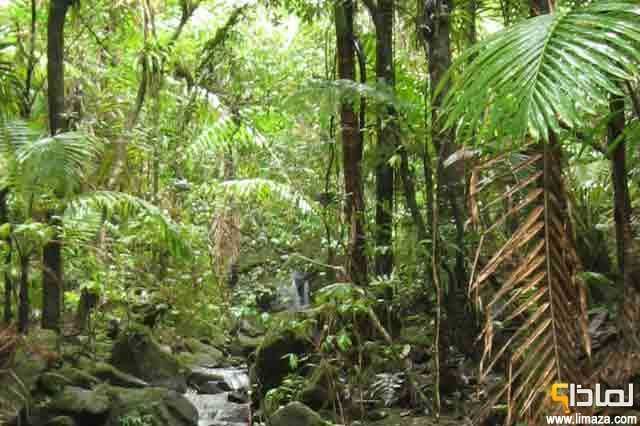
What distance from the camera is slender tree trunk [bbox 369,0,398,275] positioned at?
4.74 meters

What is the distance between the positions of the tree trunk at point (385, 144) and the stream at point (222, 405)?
171 centimetres

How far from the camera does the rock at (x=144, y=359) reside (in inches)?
259

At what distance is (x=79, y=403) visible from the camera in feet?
15.3

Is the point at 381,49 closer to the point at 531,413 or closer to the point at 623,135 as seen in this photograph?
the point at 623,135

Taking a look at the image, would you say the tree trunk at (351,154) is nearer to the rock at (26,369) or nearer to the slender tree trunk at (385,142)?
the slender tree trunk at (385,142)

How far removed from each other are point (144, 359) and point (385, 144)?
354 centimetres

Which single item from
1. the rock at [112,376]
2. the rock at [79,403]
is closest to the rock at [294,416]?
the rock at [79,403]

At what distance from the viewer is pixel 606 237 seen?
421 cm

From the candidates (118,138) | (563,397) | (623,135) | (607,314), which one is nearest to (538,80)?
(623,135)

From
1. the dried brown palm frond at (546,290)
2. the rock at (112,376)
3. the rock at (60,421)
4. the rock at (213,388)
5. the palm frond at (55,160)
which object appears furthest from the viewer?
the rock at (213,388)

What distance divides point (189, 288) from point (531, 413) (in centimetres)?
577

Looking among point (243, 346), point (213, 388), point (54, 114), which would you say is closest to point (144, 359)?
point (213, 388)

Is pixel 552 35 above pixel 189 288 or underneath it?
above

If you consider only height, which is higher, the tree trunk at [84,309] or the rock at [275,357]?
the tree trunk at [84,309]
